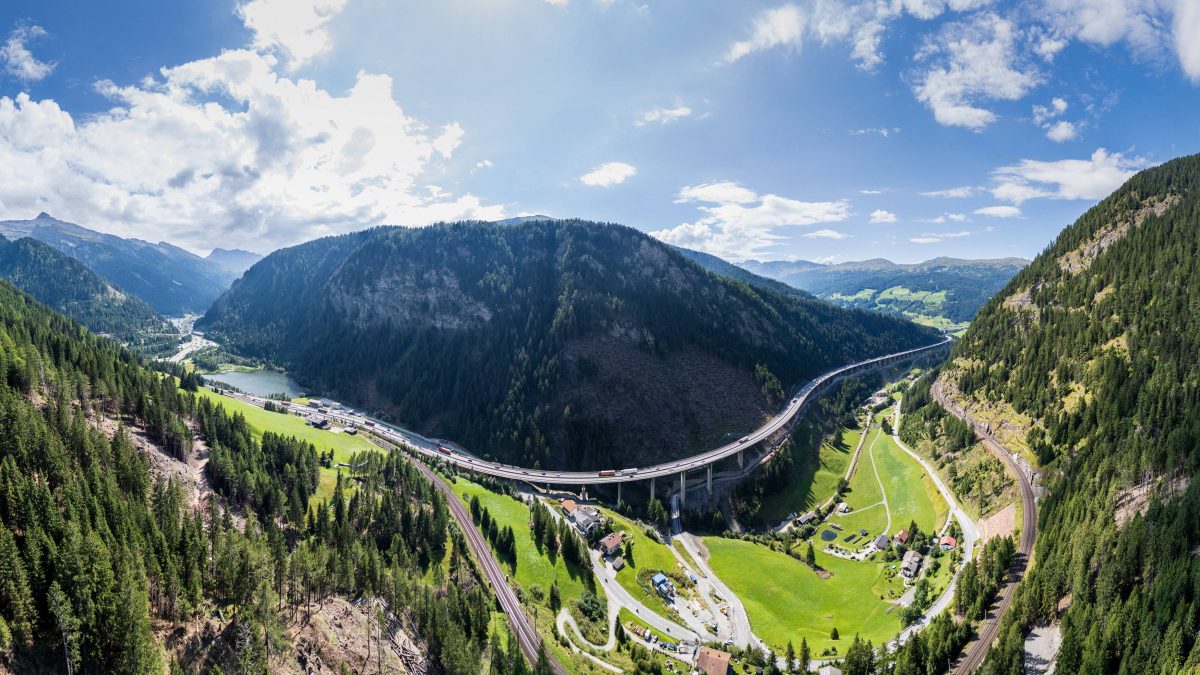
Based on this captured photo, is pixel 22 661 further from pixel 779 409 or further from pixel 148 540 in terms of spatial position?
pixel 779 409

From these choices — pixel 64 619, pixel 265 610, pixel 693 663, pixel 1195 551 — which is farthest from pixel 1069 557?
pixel 64 619

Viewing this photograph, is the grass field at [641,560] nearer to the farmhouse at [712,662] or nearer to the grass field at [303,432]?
the farmhouse at [712,662]

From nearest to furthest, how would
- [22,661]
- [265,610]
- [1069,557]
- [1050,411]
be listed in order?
[22,661] → [265,610] → [1069,557] → [1050,411]

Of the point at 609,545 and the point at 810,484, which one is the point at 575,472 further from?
the point at 810,484

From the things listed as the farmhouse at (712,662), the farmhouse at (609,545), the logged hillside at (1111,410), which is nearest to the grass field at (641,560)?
the farmhouse at (609,545)

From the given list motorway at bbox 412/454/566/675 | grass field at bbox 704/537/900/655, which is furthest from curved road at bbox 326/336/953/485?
grass field at bbox 704/537/900/655

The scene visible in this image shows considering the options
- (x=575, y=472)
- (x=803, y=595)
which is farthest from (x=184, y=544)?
(x=803, y=595)
